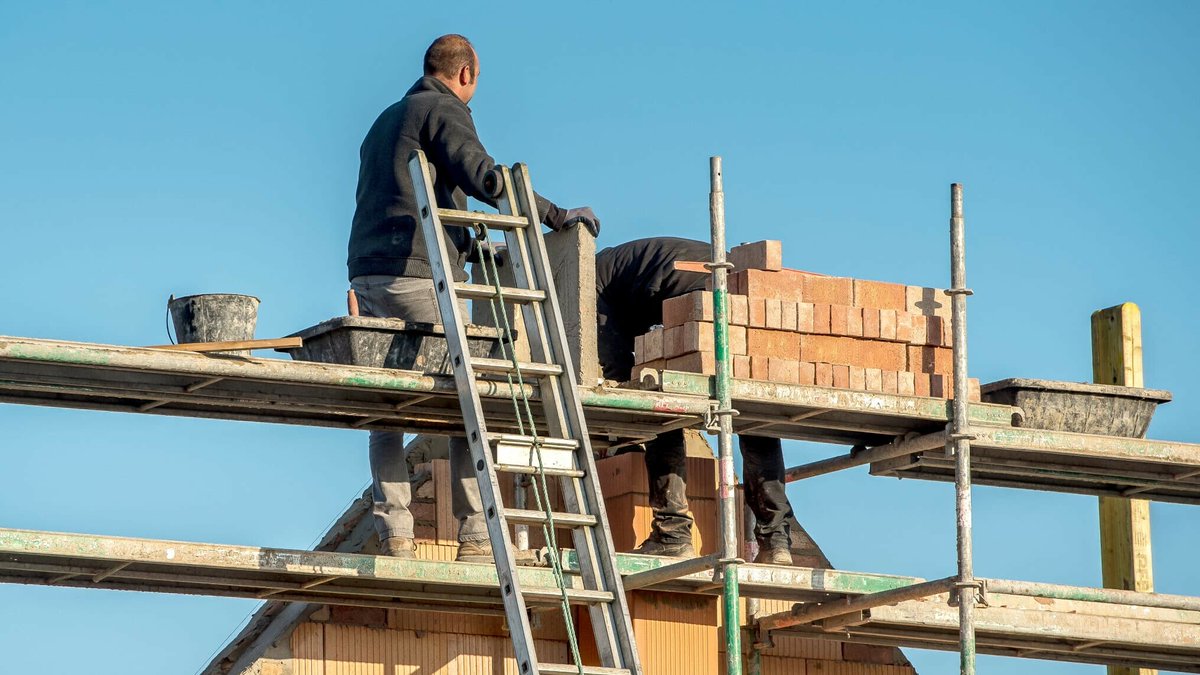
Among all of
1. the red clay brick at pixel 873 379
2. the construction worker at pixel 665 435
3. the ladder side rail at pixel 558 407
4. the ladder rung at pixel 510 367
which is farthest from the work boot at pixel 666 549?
the ladder rung at pixel 510 367

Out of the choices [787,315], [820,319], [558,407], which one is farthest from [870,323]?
[558,407]

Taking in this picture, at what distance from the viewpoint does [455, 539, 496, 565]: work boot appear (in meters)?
12.1

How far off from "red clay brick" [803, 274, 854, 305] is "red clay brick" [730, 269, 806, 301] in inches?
1.6

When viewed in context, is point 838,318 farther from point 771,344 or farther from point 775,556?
point 775,556

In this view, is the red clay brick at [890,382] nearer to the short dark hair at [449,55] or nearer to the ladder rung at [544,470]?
the ladder rung at [544,470]

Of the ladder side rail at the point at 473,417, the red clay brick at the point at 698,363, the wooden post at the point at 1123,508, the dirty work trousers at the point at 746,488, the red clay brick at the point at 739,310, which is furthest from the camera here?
the wooden post at the point at 1123,508

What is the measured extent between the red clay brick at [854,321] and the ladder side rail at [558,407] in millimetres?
1981

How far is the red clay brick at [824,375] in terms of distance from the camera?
12445 millimetres

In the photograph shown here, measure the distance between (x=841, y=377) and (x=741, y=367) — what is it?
1.98 ft

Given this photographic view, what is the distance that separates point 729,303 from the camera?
40.2 ft

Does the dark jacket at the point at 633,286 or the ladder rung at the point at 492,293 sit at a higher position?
the dark jacket at the point at 633,286

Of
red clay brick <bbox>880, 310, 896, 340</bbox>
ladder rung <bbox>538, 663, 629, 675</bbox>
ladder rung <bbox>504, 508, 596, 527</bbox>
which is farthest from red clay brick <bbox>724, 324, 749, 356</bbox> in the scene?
ladder rung <bbox>538, 663, 629, 675</bbox>

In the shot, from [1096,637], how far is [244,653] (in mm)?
5116

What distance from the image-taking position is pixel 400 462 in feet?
40.2
